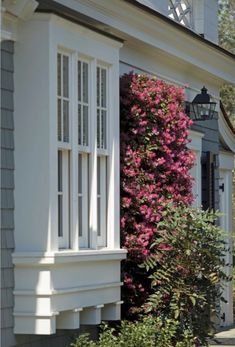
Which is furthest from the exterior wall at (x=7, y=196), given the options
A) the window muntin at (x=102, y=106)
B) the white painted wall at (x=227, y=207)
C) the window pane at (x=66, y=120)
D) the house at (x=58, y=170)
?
the white painted wall at (x=227, y=207)

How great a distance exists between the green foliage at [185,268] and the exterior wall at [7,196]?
2398 mm

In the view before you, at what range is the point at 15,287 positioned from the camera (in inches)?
371

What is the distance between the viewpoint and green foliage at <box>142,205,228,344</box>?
452 inches

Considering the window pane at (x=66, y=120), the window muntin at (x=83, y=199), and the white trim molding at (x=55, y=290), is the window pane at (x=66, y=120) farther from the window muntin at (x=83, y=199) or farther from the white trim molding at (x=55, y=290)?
the white trim molding at (x=55, y=290)

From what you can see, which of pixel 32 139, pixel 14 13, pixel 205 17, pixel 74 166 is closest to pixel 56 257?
pixel 74 166

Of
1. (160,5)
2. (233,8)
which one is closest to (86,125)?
(160,5)

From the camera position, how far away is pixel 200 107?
1530 cm

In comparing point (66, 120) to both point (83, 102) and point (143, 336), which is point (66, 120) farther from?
point (143, 336)

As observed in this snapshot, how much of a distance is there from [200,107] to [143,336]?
18.4 ft

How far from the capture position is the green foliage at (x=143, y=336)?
10.1 m

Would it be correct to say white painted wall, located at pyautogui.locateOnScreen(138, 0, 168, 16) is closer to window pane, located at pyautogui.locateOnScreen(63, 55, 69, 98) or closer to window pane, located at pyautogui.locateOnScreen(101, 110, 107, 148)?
window pane, located at pyautogui.locateOnScreen(101, 110, 107, 148)

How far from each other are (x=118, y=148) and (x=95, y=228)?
110cm

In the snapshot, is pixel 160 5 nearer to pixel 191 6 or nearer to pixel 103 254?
pixel 191 6

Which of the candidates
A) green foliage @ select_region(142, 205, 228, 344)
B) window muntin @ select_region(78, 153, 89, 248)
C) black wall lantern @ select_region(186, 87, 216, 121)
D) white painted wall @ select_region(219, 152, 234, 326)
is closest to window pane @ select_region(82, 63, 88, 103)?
window muntin @ select_region(78, 153, 89, 248)
